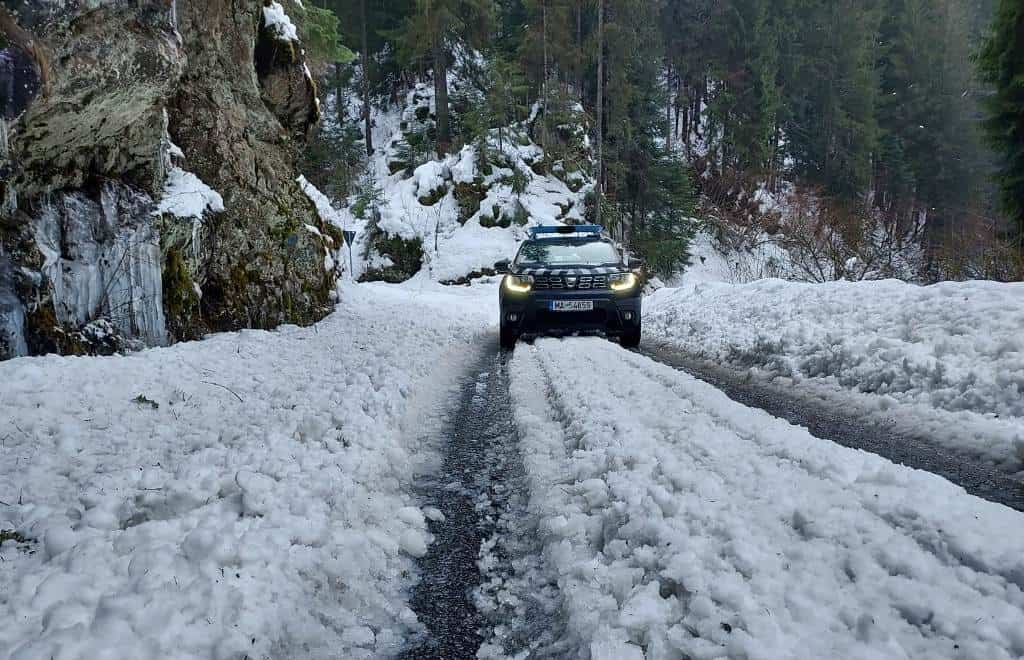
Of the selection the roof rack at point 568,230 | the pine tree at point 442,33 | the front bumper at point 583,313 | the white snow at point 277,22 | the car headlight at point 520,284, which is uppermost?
the pine tree at point 442,33

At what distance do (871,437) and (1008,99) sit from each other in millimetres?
15371

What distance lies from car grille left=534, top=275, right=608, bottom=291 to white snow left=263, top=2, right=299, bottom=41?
7.44 metres

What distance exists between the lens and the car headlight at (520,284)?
25.6 feet

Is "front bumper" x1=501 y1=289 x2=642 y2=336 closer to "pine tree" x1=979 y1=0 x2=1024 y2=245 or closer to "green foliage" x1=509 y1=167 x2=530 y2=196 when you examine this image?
"pine tree" x1=979 y1=0 x2=1024 y2=245

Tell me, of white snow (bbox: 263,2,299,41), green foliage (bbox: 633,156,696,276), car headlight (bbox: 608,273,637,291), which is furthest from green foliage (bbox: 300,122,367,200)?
car headlight (bbox: 608,273,637,291)

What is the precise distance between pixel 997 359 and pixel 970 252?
30.9 ft

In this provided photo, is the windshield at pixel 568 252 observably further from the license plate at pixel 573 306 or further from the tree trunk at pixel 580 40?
the tree trunk at pixel 580 40

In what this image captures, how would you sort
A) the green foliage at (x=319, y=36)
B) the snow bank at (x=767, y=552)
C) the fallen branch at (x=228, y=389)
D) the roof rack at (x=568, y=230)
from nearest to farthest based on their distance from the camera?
the snow bank at (x=767, y=552) → the fallen branch at (x=228, y=389) → the roof rack at (x=568, y=230) → the green foliage at (x=319, y=36)

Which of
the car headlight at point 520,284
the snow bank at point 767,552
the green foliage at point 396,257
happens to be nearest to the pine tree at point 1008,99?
the car headlight at point 520,284

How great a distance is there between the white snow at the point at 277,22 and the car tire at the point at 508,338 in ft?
25.0

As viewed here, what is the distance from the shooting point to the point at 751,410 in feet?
13.1

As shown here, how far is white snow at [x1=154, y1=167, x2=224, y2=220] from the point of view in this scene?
7047mm

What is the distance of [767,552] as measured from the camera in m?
1.95

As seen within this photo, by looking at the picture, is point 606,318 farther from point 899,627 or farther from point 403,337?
point 899,627
